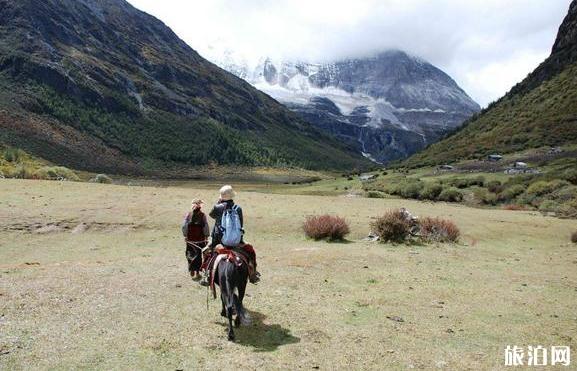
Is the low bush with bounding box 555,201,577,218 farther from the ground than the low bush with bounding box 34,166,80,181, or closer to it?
closer to it

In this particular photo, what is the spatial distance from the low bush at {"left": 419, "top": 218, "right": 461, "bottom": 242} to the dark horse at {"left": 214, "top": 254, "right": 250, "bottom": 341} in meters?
14.8

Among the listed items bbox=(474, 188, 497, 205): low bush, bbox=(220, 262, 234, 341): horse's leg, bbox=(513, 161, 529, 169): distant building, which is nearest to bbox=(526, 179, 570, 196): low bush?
bbox=(474, 188, 497, 205): low bush

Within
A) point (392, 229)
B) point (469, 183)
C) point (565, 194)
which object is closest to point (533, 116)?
point (469, 183)

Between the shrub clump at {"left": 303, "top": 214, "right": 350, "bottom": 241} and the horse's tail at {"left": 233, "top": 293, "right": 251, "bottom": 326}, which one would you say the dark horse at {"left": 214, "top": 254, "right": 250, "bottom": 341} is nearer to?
the horse's tail at {"left": 233, "top": 293, "right": 251, "bottom": 326}

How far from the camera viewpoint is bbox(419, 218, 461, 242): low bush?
23969 mm

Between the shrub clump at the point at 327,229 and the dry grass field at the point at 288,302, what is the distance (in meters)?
0.61

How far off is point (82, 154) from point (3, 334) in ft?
504

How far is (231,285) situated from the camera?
34.9 ft

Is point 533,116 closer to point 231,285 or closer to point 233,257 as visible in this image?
point 233,257

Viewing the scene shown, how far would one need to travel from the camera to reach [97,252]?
824 inches

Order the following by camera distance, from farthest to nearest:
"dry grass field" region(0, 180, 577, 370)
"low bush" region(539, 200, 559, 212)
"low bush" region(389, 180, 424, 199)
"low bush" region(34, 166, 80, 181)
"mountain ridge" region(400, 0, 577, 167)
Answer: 1. "mountain ridge" region(400, 0, 577, 167)
2. "low bush" region(389, 180, 424, 199)
3. "low bush" region(34, 166, 80, 181)
4. "low bush" region(539, 200, 559, 212)
5. "dry grass field" region(0, 180, 577, 370)

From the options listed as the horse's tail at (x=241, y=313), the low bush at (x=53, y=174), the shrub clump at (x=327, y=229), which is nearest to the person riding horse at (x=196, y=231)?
the horse's tail at (x=241, y=313)

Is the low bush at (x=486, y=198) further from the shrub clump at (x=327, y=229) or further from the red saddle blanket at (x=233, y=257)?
the red saddle blanket at (x=233, y=257)

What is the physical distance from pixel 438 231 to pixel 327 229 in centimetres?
515
